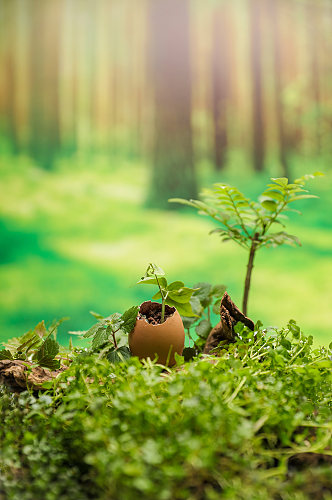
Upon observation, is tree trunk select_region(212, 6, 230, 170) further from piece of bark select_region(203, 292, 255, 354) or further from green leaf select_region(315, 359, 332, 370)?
green leaf select_region(315, 359, 332, 370)

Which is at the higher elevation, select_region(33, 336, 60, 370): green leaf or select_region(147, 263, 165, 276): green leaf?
select_region(147, 263, 165, 276): green leaf

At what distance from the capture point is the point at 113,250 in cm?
437

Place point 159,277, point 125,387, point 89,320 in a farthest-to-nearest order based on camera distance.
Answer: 1. point 89,320
2. point 159,277
3. point 125,387

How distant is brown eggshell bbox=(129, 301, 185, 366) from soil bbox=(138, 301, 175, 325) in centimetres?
6

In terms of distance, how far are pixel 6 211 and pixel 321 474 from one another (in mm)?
3783

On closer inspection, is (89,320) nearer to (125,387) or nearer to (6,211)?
(6,211)

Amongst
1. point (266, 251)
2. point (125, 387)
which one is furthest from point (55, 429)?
point (266, 251)

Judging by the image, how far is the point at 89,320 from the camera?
4.08m

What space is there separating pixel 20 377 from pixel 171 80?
3869mm

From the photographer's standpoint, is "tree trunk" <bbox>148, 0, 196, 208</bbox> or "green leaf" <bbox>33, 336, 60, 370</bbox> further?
"tree trunk" <bbox>148, 0, 196, 208</bbox>

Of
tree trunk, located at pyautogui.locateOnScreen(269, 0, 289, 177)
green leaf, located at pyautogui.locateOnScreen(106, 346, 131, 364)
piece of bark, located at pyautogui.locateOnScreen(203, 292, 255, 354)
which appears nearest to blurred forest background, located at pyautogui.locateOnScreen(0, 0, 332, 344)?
tree trunk, located at pyautogui.locateOnScreen(269, 0, 289, 177)

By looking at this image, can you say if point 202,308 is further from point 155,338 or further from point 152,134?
point 152,134

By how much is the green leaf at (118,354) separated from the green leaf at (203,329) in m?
0.38

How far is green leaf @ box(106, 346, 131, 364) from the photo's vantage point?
1.64 meters
